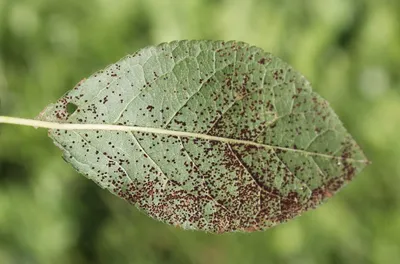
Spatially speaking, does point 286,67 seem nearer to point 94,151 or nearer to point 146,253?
point 94,151

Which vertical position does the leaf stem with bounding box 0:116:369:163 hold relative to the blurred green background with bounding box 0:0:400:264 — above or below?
below

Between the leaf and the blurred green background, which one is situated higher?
the blurred green background

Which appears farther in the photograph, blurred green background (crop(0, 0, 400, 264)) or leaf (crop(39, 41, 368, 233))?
blurred green background (crop(0, 0, 400, 264))

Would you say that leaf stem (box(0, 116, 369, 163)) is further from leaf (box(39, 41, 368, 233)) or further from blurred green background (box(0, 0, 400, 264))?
blurred green background (box(0, 0, 400, 264))

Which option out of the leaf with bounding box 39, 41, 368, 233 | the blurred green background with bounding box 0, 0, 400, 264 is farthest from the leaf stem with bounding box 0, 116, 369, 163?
the blurred green background with bounding box 0, 0, 400, 264

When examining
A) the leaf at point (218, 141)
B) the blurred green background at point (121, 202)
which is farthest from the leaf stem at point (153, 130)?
the blurred green background at point (121, 202)

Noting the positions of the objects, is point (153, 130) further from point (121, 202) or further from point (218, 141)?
point (121, 202)

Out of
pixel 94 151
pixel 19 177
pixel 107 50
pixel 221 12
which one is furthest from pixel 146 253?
pixel 94 151
